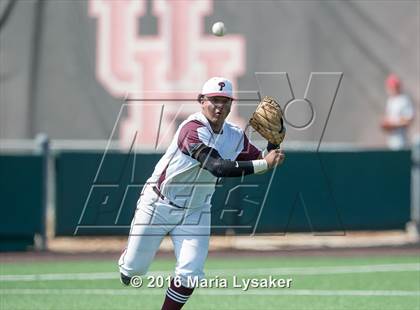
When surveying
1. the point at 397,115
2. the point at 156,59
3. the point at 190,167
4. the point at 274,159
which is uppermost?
the point at 274,159

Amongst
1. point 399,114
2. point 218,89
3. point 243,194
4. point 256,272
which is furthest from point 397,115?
point 218,89

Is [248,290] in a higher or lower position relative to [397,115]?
lower

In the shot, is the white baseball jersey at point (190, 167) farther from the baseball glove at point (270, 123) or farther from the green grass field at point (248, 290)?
the green grass field at point (248, 290)

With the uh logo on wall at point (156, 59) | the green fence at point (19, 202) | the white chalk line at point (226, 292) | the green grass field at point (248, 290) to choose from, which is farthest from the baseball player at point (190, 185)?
the uh logo on wall at point (156, 59)

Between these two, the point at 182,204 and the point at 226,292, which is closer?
the point at 182,204

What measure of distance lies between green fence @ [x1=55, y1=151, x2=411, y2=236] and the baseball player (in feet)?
20.0

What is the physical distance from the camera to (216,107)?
838 centimetres

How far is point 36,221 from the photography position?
15.0 metres

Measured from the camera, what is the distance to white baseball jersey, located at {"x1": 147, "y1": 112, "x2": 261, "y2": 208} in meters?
8.57

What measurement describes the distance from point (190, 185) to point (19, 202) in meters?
6.80

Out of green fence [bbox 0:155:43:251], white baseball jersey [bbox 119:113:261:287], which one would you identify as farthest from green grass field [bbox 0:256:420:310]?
white baseball jersey [bbox 119:113:261:287]

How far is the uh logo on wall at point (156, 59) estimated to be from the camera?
18.9 m

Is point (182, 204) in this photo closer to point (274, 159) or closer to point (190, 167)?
point (190, 167)

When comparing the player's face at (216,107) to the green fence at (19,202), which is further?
the green fence at (19,202)
